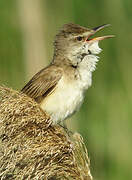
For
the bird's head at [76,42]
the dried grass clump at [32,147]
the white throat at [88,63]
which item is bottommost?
the dried grass clump at [32,147]

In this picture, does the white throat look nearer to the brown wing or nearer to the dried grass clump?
the brown wing

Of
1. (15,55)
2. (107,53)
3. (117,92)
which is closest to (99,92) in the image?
(117,92)

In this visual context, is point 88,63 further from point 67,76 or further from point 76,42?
point 76,42

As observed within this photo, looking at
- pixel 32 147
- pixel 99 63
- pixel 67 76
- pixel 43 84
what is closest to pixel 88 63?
pixel 67 76

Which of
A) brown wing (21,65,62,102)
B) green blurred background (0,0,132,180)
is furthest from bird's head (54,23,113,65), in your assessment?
green blurred background (0,0,132,180)

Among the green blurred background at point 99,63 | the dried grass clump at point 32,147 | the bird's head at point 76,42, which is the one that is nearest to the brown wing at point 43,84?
the bird's head at point 76,42

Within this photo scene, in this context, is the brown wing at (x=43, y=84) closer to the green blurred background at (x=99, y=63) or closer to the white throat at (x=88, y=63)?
the white throat at (x=88, y=63)
